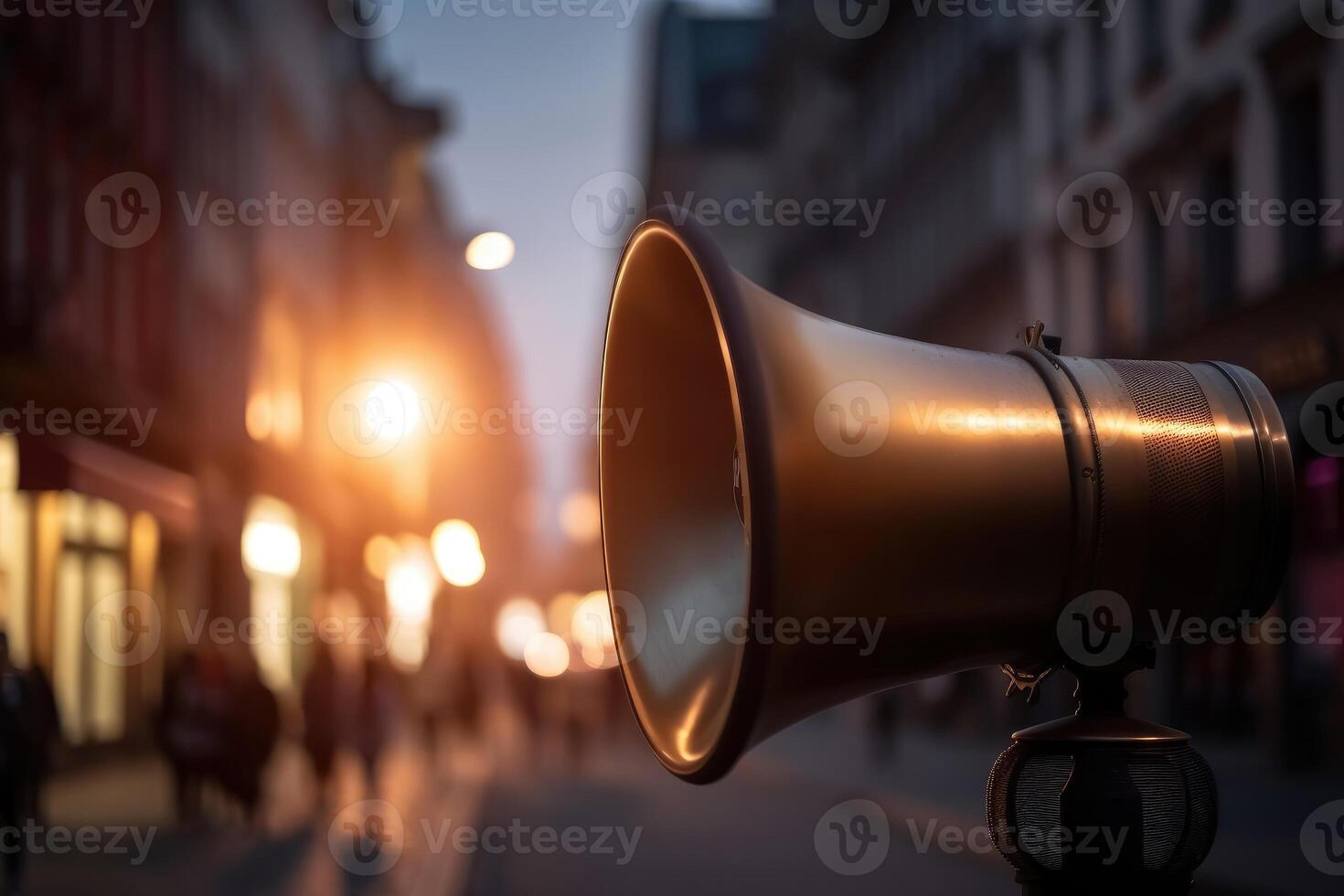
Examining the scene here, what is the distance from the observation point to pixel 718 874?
455 inches

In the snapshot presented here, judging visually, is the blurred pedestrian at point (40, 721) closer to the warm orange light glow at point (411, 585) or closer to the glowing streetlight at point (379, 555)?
the glowing streetlight at point (379, 555)

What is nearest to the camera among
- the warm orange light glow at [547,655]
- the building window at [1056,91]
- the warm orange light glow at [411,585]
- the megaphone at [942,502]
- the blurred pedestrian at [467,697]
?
the megaphone at [942,502]

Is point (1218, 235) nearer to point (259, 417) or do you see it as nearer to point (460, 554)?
point (460, 554)

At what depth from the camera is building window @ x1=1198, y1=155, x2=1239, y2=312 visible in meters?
21.8

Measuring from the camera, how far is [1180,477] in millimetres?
2592

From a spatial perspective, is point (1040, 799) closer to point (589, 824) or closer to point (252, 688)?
point (589, 824)

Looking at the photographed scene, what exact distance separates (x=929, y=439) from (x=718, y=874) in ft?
31.0

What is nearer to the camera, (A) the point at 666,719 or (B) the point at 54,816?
(A) the point at 666,719

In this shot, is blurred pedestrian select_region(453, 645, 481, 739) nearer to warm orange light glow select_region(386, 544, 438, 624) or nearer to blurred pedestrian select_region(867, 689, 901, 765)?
blurred pedestrian select_region(867, 689, 901, 765)

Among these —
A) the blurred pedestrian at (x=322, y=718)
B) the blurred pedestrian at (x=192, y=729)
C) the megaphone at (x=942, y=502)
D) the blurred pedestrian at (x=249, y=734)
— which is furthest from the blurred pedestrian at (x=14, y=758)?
the megaphone at (x=942, y=502)

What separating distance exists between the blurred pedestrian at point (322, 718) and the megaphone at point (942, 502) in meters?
14.3

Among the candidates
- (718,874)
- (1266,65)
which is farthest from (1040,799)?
(1266,65)

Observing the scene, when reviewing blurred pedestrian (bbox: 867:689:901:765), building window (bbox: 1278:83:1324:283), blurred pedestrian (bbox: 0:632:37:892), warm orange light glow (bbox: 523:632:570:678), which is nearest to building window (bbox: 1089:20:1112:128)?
building window (bbox: 1278:83:1324:283)

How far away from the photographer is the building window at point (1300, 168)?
19359 mm
